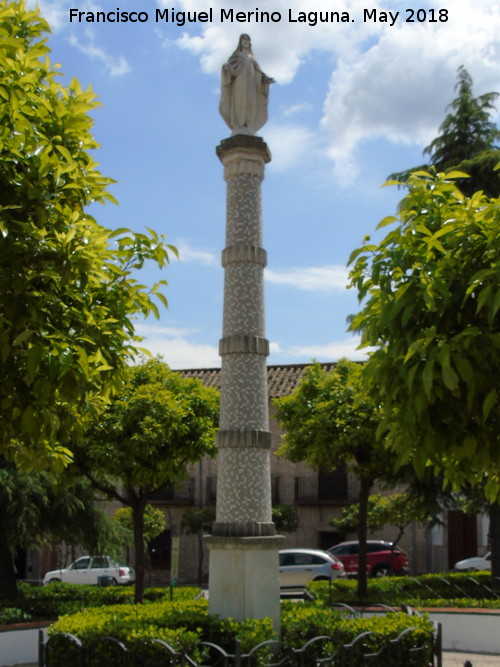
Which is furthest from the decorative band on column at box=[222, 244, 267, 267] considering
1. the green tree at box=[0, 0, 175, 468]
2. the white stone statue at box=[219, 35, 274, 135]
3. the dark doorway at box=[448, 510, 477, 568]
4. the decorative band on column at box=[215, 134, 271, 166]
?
the dark doorway at box=[448, 510, 477, 568]

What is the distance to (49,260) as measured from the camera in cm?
640

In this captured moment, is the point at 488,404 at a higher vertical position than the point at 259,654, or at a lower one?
higher

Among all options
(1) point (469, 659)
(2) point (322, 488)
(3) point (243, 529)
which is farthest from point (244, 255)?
(2) point (322, 488)

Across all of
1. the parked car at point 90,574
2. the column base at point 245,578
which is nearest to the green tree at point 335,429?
the column base at point 245,578

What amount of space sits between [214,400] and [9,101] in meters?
10.6

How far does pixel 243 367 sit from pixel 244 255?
1362 millimetres

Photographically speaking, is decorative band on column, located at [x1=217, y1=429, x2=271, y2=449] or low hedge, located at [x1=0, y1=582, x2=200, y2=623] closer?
decorative band on column, located at [x1=217, y1=429, x2=271, y2=449]

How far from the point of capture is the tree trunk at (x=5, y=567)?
17828 mm

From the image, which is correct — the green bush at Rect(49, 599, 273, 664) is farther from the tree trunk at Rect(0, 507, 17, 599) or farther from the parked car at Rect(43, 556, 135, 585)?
the parked car at Rect(43, 556, 135, 585)

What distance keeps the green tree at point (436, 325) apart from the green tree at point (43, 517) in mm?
11568

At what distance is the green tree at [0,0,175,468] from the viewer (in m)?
6.25

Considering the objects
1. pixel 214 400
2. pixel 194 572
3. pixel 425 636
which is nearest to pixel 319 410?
pixel 214 400

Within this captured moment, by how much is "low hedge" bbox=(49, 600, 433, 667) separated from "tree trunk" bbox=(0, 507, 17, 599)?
8249mm

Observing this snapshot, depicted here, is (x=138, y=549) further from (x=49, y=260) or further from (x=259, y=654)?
(x=49, y=260)
